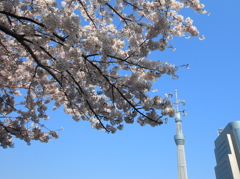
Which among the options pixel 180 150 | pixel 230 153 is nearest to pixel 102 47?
pixel 230 153

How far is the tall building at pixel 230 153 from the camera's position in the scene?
43.8 metres

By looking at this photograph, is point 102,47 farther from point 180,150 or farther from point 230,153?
point 180,150

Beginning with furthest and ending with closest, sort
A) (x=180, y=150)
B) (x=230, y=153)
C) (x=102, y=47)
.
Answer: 1. (x=180, y=150)
2. (x=230, y=153)
3. (x=102, y=47)

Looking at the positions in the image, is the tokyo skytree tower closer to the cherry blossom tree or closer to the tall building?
the tall building

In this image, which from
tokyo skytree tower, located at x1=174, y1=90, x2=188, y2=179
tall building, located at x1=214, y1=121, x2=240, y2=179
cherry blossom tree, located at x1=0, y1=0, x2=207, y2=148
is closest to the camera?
cherry blossom tree, located at x1=0, y1=0, x2=207, y2=148

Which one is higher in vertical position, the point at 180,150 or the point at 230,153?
the point at 180,150

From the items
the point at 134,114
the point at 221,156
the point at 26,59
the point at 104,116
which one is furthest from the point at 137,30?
the point at 221,156

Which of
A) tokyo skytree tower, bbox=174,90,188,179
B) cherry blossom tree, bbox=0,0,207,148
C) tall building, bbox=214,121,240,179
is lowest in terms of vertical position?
cherry blossom tree, bbox=0,0,207,148

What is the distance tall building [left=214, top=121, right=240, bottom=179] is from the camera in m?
43.8

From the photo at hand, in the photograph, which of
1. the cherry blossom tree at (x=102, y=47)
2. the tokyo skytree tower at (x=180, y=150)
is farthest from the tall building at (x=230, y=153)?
the cherry blossom tree at (x=102, y=47)

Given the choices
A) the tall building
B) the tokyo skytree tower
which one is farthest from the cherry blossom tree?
the tokyo skytree tower

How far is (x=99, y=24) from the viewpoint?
5211 mm

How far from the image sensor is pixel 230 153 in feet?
149

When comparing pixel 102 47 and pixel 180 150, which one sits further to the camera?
pixel 180 150
